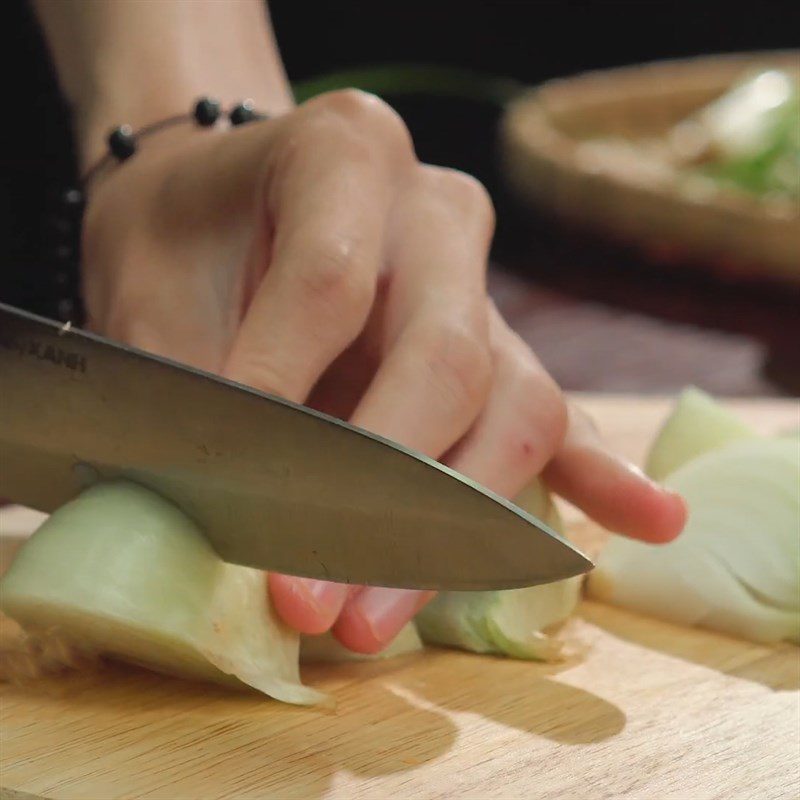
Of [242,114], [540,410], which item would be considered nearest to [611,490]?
[540,410]

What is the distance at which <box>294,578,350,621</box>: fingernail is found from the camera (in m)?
0.82

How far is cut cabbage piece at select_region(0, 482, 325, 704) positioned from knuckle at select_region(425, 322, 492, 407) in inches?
8.3

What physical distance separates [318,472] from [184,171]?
1.61 feet

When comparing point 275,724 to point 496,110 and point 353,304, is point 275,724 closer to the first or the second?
point 353,304

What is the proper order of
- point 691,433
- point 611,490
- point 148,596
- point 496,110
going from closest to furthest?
point 148,596 < point 611,490 < point 691,433 < point 496,110

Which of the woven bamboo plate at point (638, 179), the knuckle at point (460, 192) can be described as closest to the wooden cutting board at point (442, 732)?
the knuckle at point (460, 192)

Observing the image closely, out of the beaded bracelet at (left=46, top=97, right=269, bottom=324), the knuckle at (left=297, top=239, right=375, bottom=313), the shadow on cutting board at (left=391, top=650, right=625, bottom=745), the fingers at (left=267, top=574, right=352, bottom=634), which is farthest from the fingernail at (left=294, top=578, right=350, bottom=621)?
the beaded bracelet at (left=46, top=97, right=269, bottom=324)

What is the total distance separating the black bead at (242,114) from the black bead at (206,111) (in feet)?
0.06

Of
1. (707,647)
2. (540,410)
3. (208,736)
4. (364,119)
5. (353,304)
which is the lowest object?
(707,647)

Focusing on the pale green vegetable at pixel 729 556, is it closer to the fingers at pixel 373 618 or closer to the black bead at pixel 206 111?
the fingers at pixel 373 618

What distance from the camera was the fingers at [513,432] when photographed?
37.8 inches

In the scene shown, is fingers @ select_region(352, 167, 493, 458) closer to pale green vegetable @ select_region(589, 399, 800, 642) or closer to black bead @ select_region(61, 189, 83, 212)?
pale green vegetable @ select_region(589, 399, 800, 642)

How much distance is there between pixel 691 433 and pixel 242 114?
0.58m

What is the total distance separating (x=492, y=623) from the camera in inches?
36.9
